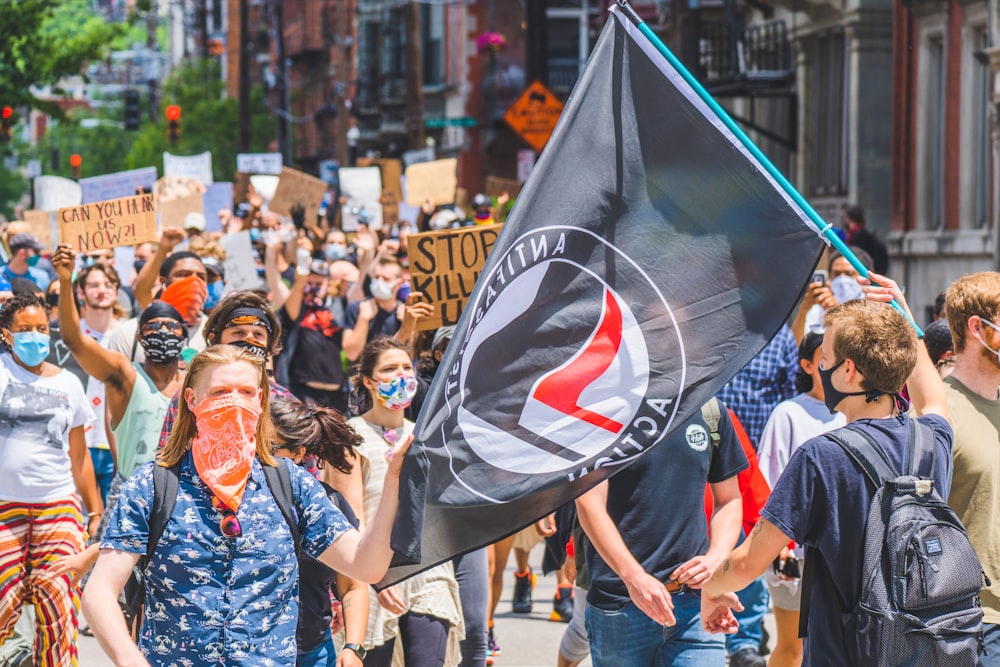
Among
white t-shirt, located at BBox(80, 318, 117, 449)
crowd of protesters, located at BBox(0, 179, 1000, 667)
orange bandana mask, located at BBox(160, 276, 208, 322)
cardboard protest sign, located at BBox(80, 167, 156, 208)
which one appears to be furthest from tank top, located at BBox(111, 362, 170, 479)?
cardboard protest sign, located at BBox(80, 167, 156, 208)

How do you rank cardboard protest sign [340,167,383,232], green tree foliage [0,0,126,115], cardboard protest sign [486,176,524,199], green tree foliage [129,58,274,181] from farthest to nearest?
green tree foliage [129,58,274,181], green tree foliage [0,0,126,115], cardboard protest sign [486,176,524,199], cardboard protest sign [340,167,383,232]

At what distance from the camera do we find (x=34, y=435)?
7566mm

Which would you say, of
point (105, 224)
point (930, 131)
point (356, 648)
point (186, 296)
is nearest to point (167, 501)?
point (356, 648)

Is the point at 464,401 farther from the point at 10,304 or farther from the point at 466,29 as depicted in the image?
the point at 466,29

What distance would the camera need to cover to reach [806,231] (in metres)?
4.70

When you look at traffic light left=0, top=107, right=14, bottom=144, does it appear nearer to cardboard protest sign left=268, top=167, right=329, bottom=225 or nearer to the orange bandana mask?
cardboard protest sign left=268, top=167, right=329, bottom=225

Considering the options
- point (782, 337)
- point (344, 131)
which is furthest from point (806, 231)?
point (344, 131)

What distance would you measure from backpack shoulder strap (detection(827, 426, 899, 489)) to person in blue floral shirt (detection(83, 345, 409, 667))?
1.13 meters

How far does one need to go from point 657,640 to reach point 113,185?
11198mm

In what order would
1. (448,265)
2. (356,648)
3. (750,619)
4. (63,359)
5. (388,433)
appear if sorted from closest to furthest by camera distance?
1. (356,648)
2. (388,433)
3. (750,619)
4. (448,265)
5. (63,359)

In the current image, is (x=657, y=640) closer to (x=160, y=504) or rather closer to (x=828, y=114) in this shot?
(x=160, y=504)

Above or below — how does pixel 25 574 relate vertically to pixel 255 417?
below

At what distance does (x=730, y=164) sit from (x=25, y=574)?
4047 millimetres

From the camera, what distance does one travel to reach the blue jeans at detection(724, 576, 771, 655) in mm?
7734
